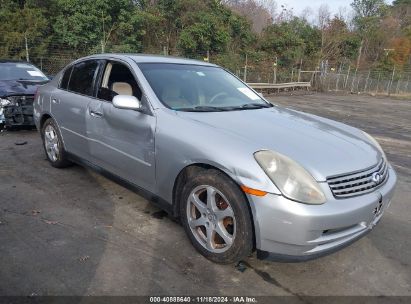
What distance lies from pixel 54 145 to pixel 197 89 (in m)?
2.39

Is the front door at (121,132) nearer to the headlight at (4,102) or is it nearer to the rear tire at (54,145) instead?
the rear tire at (54,145)

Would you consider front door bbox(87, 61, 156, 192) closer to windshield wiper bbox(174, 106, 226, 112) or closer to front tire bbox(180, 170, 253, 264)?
windshield wiper bbox(174, 106, 226, 112)

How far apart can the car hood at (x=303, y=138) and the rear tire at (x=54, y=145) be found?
2339mm

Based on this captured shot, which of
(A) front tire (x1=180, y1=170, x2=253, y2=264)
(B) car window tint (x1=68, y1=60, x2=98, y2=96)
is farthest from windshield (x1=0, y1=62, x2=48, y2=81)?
(A) front tire (x1=180, y1=170, x2=253, y2=264)

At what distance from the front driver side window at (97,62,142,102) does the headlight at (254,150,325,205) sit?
5.31 feet

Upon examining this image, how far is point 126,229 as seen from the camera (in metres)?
3.68

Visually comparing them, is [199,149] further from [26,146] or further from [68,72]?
[26,146]

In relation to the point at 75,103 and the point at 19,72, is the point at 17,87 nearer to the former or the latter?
the point at 19,72

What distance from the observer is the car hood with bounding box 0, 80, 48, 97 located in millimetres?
7230

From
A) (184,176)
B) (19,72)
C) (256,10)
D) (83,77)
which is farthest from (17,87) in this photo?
(256,10)

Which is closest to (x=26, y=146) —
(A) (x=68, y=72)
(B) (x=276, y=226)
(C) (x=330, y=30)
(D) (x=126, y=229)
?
(A) (x=68, y=72)

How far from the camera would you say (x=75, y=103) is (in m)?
4.63

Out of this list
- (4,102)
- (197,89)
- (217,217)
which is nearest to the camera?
(217,217)

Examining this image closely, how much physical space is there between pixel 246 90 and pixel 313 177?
6.75ft
